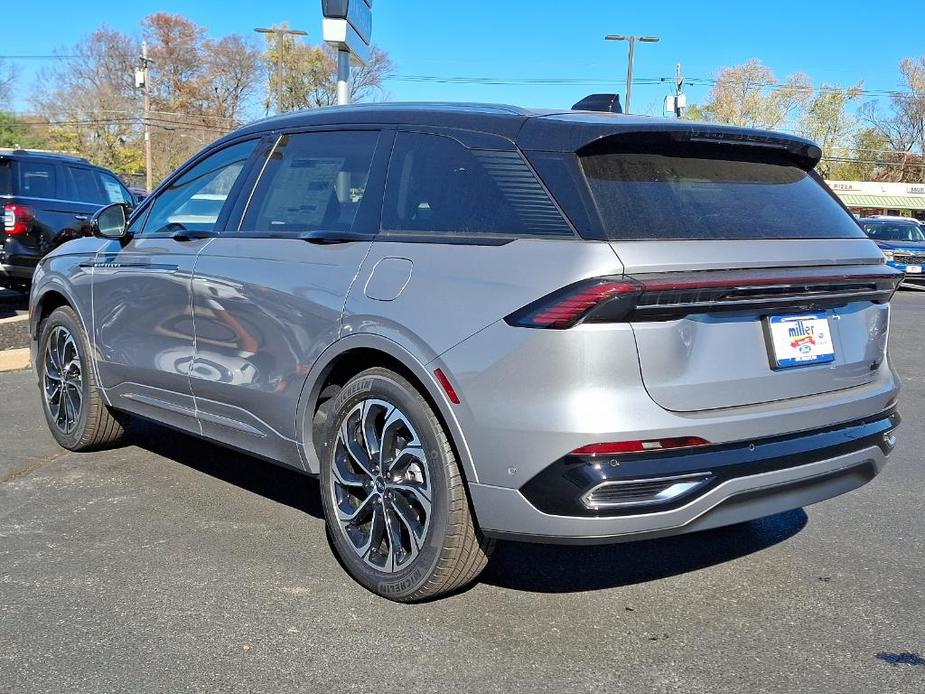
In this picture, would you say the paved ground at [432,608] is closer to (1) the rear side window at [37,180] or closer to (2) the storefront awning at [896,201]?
(1) the rear side window at [37,180]

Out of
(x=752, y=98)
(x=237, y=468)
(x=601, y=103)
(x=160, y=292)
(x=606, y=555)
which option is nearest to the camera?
(x=606, y=555)

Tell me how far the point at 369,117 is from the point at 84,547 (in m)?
2.18

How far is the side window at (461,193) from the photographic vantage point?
10.3ft

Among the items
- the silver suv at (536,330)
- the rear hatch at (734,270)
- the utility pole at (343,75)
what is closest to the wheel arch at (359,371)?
the silver suv at (536,330)

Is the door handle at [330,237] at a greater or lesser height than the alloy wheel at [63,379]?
greater

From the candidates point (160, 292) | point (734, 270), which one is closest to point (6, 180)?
point (160, 292)

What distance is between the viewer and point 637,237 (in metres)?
2.95

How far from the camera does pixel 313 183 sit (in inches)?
159

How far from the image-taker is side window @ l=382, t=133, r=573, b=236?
10.3 feet

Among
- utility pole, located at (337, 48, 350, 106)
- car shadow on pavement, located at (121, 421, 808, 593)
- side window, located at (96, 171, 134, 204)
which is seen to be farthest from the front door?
side window, located at (96, 171, 134, 204)

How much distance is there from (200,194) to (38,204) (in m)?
7.72

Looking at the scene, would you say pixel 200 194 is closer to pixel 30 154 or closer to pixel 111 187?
pixel 30 154

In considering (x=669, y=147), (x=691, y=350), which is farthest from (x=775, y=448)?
(x=669, y=147)

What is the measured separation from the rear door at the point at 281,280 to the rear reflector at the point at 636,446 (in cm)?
118
